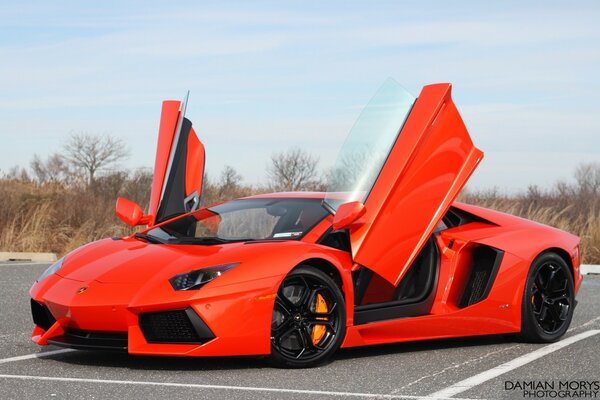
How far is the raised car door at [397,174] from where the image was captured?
7184 millimetres

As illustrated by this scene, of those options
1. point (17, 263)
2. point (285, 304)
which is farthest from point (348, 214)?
point (17, 263)

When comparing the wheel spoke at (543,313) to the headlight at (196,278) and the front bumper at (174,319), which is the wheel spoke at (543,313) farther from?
the headlight at (196,278)

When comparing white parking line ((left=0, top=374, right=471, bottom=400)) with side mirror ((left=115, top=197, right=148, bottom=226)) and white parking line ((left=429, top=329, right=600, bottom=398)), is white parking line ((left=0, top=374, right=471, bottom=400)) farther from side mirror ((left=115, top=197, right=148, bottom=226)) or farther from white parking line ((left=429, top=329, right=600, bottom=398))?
side mirror ((left=115, top=197, right=148, bottom=226))

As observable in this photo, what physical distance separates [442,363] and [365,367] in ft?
1.84

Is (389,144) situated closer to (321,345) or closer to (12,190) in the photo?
(321,345)

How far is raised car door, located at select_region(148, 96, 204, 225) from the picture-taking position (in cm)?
846

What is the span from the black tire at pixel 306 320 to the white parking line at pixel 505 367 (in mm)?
992

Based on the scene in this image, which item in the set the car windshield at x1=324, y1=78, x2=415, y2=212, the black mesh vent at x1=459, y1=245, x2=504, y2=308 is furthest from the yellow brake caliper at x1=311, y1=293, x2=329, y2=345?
the black mesh vent at x1=459, y1=245, x2=504, y2=308

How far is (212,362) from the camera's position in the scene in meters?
6.81

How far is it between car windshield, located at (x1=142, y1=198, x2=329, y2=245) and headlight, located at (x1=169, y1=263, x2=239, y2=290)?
646 mm

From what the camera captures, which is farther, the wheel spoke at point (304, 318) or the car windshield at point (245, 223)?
the car windshield at point (245, 223)

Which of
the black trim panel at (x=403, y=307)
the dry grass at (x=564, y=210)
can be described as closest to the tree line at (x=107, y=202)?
the dry grass at (x=564, y=210)

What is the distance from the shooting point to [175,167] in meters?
8.62

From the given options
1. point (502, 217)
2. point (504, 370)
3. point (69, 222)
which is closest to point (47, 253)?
point (69, 222)
